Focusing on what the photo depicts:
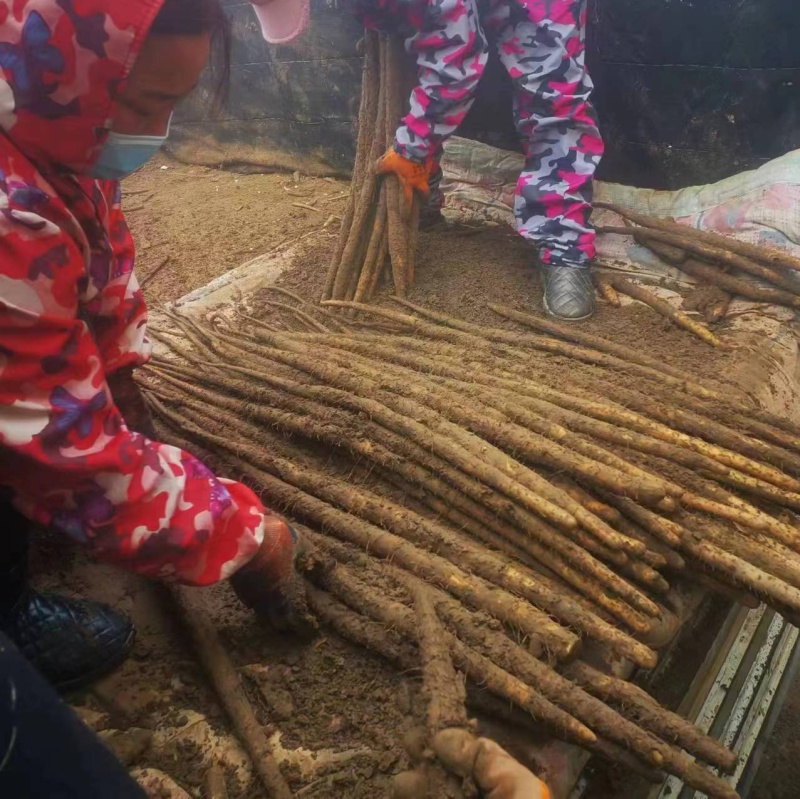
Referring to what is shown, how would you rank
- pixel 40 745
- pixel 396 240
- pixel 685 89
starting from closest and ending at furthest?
pixel 40 745
pixel 396 240
pixel 685 89

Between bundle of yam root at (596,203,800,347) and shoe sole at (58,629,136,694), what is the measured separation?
2526mm

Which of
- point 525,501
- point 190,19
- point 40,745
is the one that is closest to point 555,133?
point 525,501

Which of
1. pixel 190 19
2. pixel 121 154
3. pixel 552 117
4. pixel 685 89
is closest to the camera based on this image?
pixel 190 19

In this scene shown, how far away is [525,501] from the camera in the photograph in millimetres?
1805

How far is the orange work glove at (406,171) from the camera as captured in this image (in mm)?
3381

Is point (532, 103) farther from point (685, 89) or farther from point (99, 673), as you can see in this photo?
point (99, 673)

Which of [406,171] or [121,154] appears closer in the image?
[121,154]

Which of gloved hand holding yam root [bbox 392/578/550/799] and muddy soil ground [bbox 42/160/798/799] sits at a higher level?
gloved hand holding yam root [bbox 392/578/550/799]

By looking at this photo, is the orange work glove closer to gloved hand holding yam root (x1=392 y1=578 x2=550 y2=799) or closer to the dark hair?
the dark hair

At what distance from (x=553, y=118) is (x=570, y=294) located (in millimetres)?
872

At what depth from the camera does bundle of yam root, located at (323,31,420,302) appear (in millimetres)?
3436

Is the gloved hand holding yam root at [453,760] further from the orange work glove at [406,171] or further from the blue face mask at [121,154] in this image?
the orange work glove at [406,171]

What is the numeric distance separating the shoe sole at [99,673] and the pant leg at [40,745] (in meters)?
0.91

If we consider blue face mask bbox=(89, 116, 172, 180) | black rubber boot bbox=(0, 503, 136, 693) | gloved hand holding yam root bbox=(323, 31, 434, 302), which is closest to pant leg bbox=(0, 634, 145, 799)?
black rubber boot bbox=(0, 503, 136, 693)
